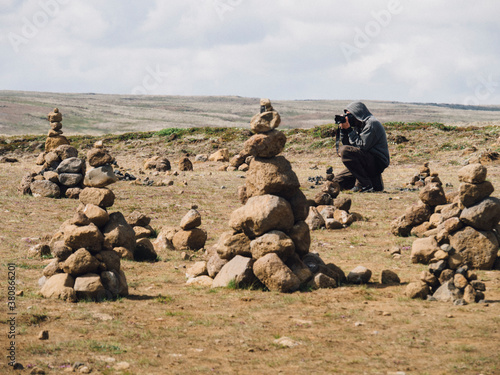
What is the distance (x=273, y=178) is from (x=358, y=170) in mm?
14699

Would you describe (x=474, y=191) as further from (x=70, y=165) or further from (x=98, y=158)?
(x=70, y=165)

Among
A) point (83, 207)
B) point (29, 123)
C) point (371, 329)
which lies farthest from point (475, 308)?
point (29, 123)

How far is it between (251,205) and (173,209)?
1163cm

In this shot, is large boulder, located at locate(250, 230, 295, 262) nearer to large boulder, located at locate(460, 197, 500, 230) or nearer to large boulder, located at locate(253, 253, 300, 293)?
large boulder, located at locate(253, 253, 300, 293)

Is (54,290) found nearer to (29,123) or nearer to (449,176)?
(449,176)

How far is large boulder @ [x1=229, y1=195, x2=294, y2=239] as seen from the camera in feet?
40.5

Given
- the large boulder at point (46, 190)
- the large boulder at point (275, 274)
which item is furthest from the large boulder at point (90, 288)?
the large boulder at point (46, 190)

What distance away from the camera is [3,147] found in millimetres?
59750

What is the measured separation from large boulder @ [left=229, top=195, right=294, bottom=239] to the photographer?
1398 centimetres

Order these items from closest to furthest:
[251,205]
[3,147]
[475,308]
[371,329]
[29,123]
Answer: [371,329]
[475,308]
[251,205]
[3,147]
[29,123]

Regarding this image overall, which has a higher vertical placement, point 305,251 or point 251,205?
point 251,205

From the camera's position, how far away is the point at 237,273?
1223 centimetres

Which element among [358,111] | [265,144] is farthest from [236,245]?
[358,111]

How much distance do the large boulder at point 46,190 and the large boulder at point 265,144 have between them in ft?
52.1
